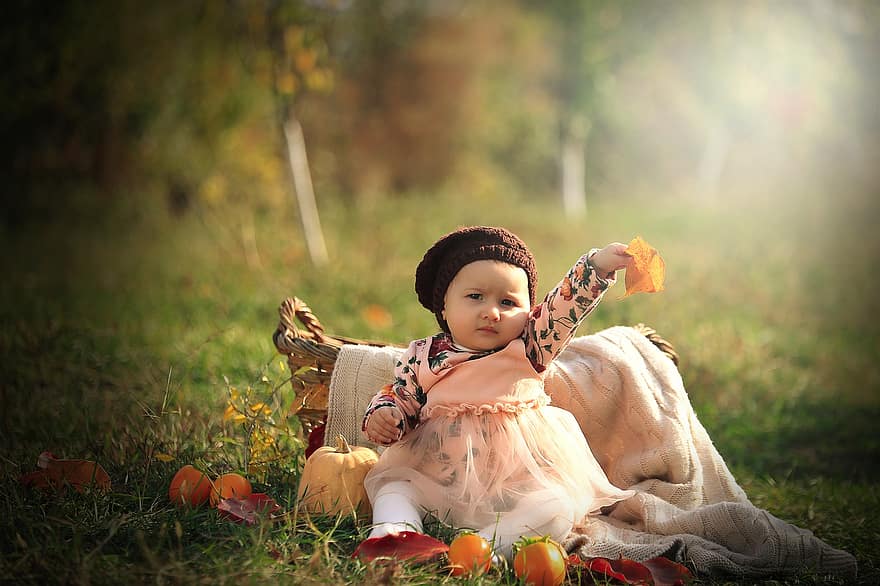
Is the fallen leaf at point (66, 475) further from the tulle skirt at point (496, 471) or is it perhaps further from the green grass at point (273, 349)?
the tulle skirt at point (496, 471)

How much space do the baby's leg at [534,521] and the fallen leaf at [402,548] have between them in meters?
0.26

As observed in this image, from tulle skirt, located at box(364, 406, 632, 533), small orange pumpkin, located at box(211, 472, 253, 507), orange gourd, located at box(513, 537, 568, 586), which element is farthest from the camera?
small orange pumpkin, located at box(211, 472, 253, 507)

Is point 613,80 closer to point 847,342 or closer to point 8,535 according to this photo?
point 847,342

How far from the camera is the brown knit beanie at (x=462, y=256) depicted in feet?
9.11

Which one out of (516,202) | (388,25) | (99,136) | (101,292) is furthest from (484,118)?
(101,292)

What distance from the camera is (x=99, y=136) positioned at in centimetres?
1343

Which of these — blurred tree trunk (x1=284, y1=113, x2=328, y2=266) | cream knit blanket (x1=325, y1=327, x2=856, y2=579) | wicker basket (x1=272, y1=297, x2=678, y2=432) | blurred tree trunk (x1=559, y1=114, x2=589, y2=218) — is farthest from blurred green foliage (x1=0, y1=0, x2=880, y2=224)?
cream knit blanket (x1=325, y1=327, x2=856, y2=579)

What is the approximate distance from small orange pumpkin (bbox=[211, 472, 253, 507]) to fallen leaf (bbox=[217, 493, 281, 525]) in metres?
0.13

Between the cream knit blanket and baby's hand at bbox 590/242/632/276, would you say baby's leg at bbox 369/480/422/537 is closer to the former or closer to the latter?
the cream knit blanket

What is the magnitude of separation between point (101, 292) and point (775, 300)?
596 cm

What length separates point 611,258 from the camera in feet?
8.49

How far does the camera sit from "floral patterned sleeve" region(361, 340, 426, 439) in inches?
114

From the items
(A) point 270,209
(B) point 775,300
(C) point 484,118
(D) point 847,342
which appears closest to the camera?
(D) point 847,342

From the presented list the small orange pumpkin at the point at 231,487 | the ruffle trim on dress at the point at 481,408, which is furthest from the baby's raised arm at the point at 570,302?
the small orange pumpkin at the point at 231,487
